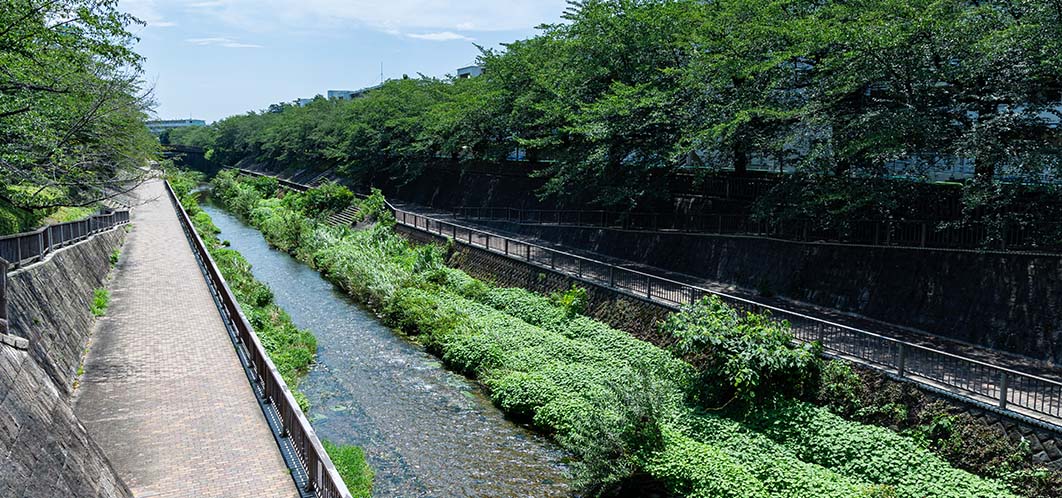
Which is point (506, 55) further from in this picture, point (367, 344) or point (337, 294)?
point (367, 344)

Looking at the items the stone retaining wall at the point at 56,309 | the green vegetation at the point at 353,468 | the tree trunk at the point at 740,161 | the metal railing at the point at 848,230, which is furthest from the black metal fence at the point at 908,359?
the stone retaining wall at the point at 56,309

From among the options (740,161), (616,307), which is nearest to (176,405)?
(616,307)

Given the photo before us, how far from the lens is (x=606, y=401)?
15.3 meters

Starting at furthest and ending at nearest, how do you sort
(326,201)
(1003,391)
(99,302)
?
(326,201) < (99,302) < (1003,391)

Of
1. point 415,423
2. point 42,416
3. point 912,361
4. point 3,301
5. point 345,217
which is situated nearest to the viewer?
point 42,416

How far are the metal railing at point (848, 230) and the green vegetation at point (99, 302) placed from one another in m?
17.7

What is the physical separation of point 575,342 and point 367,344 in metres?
6.97

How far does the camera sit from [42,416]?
8383mm

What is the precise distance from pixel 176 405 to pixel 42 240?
8716mm

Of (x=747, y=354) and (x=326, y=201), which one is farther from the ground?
(x=326, y=201)

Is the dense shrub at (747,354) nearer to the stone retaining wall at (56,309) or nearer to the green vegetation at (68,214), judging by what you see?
the stone retaining wall at (56,309)

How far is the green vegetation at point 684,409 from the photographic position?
12719 millimetres

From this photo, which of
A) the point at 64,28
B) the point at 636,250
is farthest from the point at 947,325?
the point at 64,28

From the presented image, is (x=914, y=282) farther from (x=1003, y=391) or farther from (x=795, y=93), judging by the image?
(x=795, y=93)
